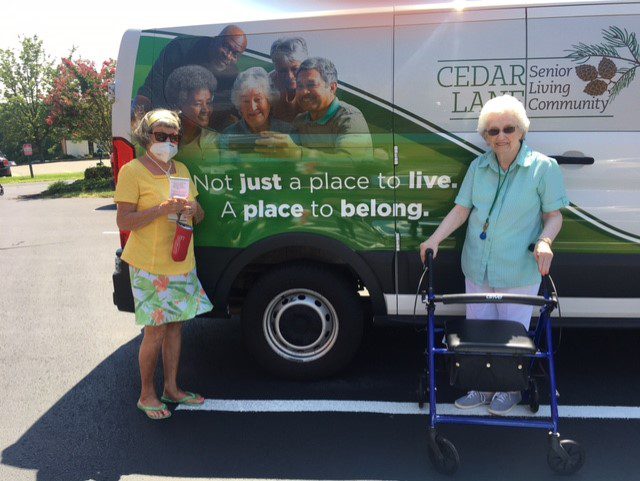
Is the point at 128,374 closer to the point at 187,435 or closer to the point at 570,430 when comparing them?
the point at 187,435

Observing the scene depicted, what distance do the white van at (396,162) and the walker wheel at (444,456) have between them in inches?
38.5

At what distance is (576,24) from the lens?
136 inches

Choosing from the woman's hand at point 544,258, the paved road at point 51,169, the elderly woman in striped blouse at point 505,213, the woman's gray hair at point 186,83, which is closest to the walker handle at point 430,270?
the elderly woman in striped blouse at point 505,213

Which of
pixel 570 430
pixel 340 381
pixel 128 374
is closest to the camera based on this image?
pixel 570 430

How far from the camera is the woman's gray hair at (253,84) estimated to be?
12.2 ft

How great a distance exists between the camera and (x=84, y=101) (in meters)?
20.6

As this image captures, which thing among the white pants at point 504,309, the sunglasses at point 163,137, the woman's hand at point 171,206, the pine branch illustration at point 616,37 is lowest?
the white pants at point 504,309

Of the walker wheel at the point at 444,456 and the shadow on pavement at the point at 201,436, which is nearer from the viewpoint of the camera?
the walker wheel at the point at 444,456

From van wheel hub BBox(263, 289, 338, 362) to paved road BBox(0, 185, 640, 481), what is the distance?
0.23m

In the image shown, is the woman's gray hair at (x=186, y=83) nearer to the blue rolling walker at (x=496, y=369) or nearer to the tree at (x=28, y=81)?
the blue rolling walker at (x=496, y=369)

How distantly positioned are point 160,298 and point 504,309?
197 cm

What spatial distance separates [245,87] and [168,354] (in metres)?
1.71

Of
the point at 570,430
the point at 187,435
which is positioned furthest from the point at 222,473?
the point at 570,430

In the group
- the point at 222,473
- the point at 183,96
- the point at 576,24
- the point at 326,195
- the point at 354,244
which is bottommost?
the point at 222,473
